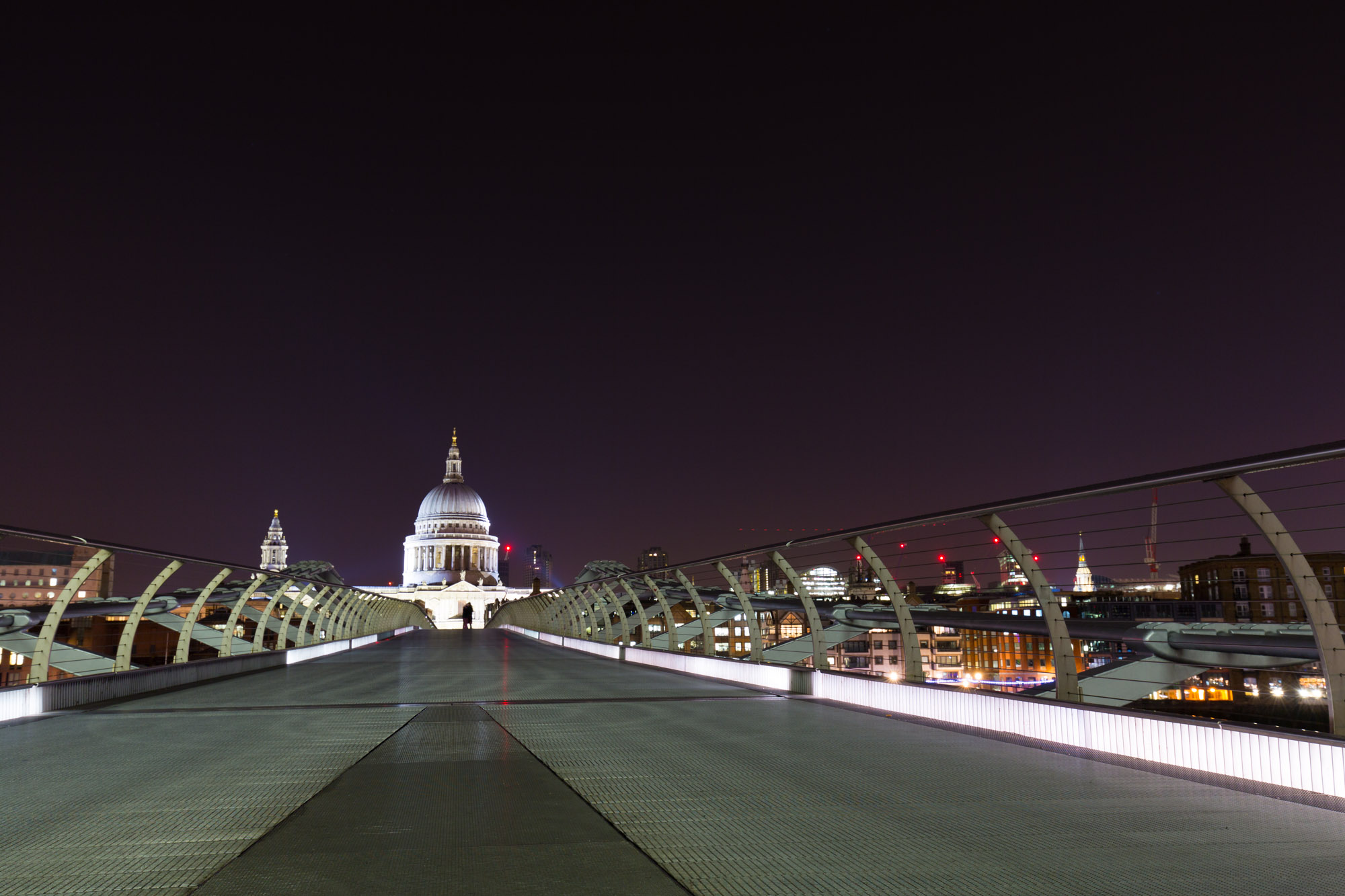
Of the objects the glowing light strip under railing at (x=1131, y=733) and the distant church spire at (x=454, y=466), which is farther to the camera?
the distant church spire at (x=454, y=466)

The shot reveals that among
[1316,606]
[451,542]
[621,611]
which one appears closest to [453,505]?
[451,542]

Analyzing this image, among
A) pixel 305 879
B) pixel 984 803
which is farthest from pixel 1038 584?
pixel 305 879

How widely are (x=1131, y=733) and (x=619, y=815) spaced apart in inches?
140

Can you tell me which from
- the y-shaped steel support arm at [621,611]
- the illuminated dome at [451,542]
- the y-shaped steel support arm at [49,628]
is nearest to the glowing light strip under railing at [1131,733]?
the y-shaped steel support arm at [49,628]

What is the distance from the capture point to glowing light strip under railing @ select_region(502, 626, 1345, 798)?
5.02 meters

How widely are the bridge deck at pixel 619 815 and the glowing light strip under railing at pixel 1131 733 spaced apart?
34 centimetres

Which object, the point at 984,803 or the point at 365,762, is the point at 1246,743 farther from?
the point at 365,762

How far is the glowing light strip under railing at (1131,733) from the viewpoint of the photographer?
5.02 metres

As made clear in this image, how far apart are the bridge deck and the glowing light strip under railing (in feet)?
1.11

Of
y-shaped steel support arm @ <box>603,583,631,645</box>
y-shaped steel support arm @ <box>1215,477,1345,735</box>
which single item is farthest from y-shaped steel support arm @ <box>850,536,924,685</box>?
y-shaped steel support arm @ <box>603,583,631,645</box>

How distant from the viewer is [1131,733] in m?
6.18

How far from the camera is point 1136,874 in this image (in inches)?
138

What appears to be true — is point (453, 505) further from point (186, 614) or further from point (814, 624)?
point (814, 624)

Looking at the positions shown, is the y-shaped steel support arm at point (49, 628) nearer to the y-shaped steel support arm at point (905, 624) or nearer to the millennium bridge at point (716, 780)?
the millennium bridge at point (716, 780)
